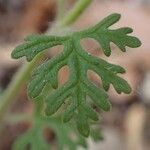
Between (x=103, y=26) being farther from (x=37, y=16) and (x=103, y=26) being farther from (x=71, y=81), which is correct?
(x=37, y=16)

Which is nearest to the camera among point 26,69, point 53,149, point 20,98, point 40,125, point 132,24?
point 26,69

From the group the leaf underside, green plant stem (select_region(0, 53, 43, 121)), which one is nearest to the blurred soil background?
green plant stem (select_region(0, 53, 43, 121))

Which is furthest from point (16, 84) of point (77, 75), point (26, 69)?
point (77, 75)

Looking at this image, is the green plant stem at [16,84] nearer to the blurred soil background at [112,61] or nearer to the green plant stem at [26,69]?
the green plant stem at [26,69]

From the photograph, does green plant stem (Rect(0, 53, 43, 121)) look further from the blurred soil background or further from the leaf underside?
the blurred soil background

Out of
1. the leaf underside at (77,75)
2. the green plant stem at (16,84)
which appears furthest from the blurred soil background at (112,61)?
the leaf underside at (77,75)

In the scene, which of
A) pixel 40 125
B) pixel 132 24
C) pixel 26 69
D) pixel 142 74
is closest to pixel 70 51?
pixel 26 69

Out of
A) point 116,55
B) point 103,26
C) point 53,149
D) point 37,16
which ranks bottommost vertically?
point 53,149
